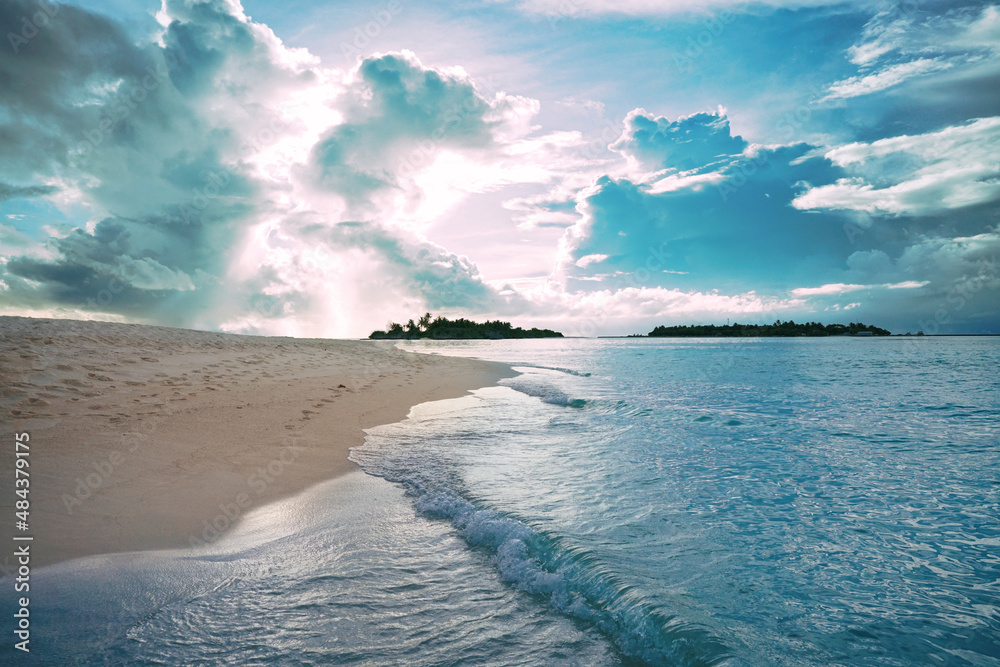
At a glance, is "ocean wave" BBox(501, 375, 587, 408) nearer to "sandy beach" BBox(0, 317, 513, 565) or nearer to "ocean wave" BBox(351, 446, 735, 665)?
"sandy beach" BBox(0, 317, 513, 565)

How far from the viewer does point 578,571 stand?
4281mm

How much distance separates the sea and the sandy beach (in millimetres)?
547

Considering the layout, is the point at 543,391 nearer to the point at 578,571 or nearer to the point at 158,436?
the point at 158,436

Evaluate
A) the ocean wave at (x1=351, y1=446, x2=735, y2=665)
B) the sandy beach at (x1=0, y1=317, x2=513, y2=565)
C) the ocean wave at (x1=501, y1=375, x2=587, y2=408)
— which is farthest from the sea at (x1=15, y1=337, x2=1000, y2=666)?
the ocean wave at (x1=501, y1=375, x2=587, y2=408)

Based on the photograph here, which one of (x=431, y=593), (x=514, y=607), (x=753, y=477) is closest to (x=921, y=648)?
(x=514, y=607)

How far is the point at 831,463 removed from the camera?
322 inches

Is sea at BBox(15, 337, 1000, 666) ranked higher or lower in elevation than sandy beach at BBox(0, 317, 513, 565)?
lower

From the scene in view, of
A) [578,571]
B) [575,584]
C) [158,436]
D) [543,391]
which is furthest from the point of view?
[543,391]

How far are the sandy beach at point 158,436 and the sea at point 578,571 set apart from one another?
547 mm

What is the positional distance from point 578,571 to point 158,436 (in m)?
7.74

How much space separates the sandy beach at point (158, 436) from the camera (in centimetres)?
507

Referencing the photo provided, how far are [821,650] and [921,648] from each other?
2.63ft

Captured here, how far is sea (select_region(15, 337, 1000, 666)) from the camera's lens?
3.24 meters

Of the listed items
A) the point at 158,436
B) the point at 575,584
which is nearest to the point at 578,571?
the point at 575,584
